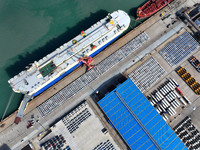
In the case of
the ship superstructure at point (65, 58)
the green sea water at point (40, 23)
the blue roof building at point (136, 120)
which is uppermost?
the green sea water at point (40, 23)

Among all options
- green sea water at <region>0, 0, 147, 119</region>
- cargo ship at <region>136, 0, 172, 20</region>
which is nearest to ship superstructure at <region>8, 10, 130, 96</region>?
green sea water at <region>0, 0, 147, 119</region>

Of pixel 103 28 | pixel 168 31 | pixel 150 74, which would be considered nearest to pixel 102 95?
pixel 150 74

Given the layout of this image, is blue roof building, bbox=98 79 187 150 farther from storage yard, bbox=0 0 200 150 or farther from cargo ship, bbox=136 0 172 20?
cargo ship, bbox=136 0 172 20

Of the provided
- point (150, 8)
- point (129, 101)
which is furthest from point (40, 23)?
point (129, 101)

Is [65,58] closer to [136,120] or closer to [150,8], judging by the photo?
[136,120]

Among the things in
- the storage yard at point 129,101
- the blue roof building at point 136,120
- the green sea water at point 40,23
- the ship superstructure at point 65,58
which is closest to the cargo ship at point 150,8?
the green sea water at point 40,23

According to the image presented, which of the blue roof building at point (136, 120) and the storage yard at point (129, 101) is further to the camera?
the storage yard at point (129, 101)

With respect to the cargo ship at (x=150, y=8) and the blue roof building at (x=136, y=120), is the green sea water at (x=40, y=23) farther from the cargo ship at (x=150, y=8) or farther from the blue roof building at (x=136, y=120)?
the blue roof building at (x=136, y=120)
